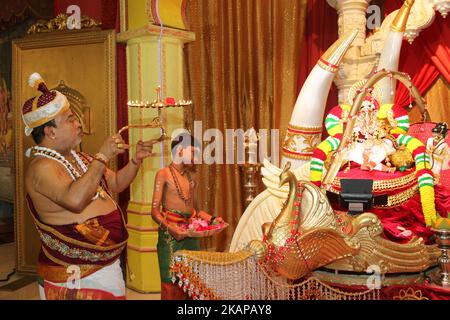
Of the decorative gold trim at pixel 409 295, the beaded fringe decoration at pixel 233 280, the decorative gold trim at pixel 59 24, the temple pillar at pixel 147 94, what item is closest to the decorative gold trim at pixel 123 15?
the temple pillar at pixel 147 94

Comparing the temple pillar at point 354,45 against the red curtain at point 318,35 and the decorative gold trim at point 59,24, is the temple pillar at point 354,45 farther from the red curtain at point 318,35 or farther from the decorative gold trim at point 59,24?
the decorative gold trim at point 59,24

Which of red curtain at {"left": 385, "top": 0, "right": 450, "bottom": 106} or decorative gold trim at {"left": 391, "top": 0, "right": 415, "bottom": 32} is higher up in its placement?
decorative gold trim at {"left": 391, "top": 0, "right": 415, "bottom": 32}

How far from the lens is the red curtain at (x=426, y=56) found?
3.94 metres

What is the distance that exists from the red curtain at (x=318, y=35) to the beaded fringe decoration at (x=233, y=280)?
2177 mm

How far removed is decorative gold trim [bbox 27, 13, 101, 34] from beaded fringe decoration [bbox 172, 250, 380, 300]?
251 cm

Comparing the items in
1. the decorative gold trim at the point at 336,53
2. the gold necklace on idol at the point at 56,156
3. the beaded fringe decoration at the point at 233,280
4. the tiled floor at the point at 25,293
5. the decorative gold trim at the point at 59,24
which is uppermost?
the decorative gold trim at the point at 59,24

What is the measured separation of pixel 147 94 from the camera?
398cm

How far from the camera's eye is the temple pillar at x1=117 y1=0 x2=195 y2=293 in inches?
156

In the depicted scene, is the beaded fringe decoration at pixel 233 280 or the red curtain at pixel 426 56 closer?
the beaded fringe decoration at pixel 233 280

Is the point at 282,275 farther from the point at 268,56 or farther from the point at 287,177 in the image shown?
the point at 268,56

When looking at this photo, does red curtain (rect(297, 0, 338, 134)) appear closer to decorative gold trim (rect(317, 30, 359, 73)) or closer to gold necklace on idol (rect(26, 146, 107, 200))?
decorative gold trim (rect(317, 30, 359, 73))

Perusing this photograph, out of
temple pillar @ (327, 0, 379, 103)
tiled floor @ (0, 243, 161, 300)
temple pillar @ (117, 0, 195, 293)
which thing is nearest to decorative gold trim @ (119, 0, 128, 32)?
temple pillar @ (117, 0, 195, 293)

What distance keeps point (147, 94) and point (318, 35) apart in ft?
5.03

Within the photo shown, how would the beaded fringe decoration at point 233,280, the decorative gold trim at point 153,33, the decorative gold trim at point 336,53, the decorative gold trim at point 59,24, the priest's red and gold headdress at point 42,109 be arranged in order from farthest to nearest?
the decorative gold trim at point 59,24 < the decorative gold trim at point 153,33 < the decorative gold trim at point 336,53 < the beaded fringe decoration at point 233,280 < the priest's red and gold headdress at point 42,109
